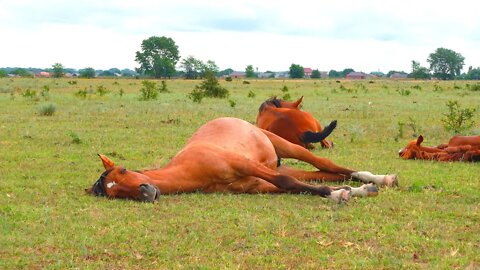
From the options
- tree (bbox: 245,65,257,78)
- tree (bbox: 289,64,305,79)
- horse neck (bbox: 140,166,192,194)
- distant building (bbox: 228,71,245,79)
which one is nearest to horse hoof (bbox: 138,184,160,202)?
horse neck (bbox: 140,166,192,194)

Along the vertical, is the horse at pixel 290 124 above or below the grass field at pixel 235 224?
above

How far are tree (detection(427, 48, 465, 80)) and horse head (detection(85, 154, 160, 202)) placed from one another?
113905mm

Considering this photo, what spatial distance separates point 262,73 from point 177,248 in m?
133

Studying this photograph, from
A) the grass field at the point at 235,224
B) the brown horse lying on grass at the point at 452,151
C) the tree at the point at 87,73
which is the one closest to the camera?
the grass field at the point at 235,224

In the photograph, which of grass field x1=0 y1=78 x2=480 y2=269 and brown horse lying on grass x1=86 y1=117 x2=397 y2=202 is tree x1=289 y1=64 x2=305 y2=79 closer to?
grass field x1=0 y1=78 x2=480 y2=269

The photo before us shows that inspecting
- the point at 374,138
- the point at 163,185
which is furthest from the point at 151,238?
the point at 374,138

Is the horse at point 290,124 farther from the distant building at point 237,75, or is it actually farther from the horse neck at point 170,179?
the distant building at point 237,75

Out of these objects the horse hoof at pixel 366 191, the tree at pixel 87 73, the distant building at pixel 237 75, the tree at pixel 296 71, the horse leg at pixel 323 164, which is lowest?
the distant building at pixel 237 75

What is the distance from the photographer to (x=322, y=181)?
8.15 metres

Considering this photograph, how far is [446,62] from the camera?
387 ft

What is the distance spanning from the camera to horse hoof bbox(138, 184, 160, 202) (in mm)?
6496

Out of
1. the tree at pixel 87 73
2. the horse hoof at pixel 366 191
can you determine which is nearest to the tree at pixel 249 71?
the tree at pixel 87 73

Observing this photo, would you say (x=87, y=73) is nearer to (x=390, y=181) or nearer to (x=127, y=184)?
(x=390, y=181)

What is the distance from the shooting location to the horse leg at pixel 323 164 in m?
7.73
